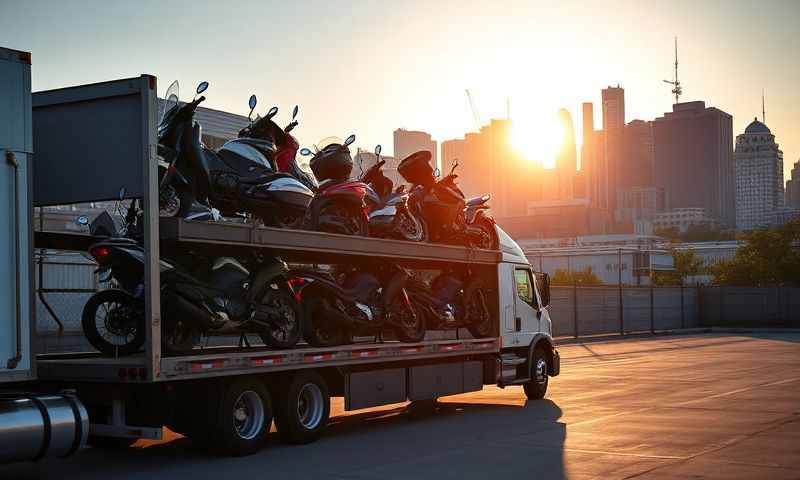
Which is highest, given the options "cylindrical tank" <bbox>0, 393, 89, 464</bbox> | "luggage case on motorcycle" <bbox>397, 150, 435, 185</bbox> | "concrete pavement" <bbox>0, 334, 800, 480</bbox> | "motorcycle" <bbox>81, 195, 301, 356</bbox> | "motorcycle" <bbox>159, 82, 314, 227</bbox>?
"luggage case on motorcycle" <bbox>397, 150, 435, 185</bbox>

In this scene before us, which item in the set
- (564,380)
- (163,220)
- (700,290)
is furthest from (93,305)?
(700,290)

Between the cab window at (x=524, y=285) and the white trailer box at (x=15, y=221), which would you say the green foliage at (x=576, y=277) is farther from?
the white trailer box at (x=15, y=221)

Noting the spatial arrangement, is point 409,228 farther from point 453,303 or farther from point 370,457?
point 370,457

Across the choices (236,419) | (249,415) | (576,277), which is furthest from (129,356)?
(576,277)

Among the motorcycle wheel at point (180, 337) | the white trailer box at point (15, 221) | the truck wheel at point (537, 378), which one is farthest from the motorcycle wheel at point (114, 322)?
the truck wheel at point (537, 378)

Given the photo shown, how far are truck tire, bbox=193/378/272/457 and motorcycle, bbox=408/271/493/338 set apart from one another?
4.52 meters

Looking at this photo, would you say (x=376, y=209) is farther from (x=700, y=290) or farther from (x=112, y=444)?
(x=700, y=290)

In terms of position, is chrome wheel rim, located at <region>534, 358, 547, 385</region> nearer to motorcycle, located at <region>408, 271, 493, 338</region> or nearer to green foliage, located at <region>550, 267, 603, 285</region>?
motorcycle, located at <region>408, 271, 493, 338</region>

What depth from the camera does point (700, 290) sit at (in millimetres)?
59750

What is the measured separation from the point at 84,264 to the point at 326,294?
10.3 feet

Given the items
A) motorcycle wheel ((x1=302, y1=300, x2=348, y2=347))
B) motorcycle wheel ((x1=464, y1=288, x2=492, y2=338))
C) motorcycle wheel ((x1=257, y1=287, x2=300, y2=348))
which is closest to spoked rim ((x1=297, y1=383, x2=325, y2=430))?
motorcycle wheel ((x1=257, y1=287, x2=300, y2=348))

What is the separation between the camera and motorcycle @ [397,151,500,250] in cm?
1673

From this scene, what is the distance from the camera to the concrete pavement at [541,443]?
10.4 meters

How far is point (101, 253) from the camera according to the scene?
1068 cm
